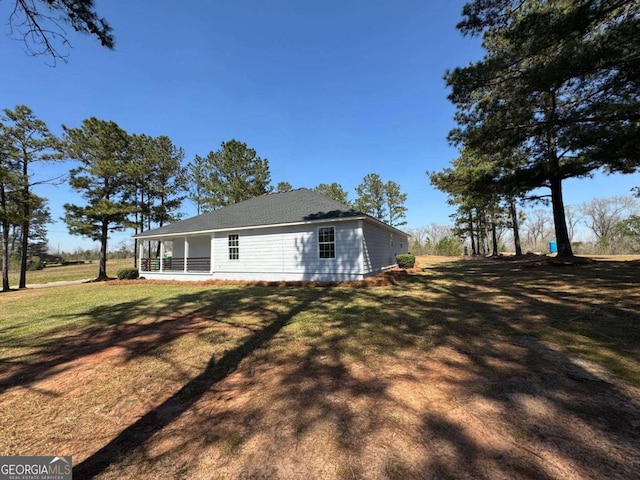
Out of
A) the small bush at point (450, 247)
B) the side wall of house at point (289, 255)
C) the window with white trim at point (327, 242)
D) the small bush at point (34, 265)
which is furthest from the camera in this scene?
the small bush at point (34, 265)

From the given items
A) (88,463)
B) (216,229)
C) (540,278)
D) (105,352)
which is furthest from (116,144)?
(540,278)

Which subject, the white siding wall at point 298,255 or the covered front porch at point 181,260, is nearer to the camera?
the white siding wall at point 298,255

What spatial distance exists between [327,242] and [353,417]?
9.72 meters

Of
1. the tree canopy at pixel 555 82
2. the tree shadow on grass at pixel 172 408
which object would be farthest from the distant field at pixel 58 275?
the tree canopy at pixel 555 82

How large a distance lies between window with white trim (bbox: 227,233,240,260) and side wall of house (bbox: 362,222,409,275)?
6.69 m

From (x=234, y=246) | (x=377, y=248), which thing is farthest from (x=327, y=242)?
(x=234, y=246)

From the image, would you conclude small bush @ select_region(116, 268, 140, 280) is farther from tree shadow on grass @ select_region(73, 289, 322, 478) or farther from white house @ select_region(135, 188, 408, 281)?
tree shadow on grass @ select_region(73, 289, 322, 478)

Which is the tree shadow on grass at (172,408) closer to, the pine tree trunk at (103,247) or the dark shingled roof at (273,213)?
the dark shingled roof at (273,213)

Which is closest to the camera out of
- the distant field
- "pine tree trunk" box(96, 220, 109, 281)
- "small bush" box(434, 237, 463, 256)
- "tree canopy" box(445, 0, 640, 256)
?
"tree canopy" box(445, 0, 640, 256)

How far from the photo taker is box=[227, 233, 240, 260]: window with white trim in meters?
14.4

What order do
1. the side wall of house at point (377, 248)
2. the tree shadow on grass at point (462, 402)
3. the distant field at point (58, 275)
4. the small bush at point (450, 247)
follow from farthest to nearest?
the small bush at point (450, 247) → the distant field at point (58, 275) → the side wall of house at point (377, 248) → the tree shadow on grass at point (462, 402)

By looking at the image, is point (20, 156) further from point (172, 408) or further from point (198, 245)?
point (172, 408)

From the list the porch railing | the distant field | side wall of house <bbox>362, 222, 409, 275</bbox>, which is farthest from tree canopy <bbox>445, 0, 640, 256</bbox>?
the distant field

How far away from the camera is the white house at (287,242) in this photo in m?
11.7
